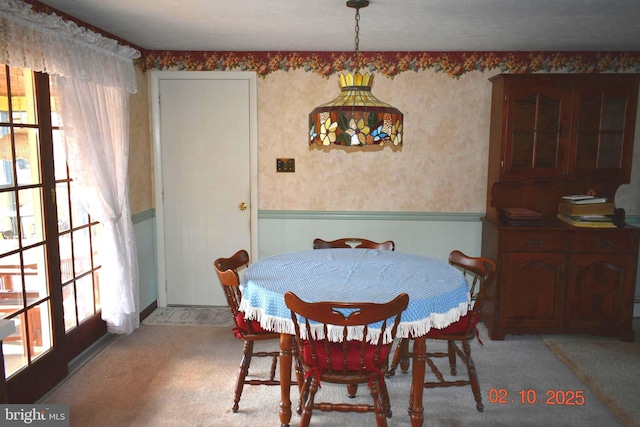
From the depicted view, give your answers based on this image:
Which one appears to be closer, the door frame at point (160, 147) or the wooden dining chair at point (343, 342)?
the wooden dining chair at point (343, 342)

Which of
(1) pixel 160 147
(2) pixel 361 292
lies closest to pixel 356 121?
(2) pixel 361 292

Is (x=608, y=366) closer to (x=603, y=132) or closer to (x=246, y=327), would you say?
(x=603, y=132)

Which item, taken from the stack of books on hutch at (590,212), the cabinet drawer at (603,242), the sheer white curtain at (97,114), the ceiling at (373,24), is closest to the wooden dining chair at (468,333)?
the cabinet drawer at (603,242)

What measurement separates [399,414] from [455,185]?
2126mm

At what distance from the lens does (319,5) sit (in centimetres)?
274

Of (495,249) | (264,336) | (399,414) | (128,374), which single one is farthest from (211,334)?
(495,249)

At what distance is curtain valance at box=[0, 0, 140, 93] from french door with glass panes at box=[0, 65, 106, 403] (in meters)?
0.16

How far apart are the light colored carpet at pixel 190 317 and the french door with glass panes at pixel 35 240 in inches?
35.0

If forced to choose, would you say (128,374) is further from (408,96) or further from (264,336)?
(408,96)

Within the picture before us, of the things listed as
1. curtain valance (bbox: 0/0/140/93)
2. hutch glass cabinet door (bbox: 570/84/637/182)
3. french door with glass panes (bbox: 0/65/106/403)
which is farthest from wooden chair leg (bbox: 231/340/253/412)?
hutch glass cabinet door (bbox: 570/84/637/182)

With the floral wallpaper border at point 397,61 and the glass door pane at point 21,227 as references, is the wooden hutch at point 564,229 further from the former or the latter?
the glass door pane at point 21,227

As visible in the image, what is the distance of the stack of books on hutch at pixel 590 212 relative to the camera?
12.0 feet

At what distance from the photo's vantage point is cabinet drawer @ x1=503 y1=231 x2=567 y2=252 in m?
3.63

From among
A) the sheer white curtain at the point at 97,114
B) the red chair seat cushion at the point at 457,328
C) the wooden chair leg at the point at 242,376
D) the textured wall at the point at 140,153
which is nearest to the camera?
the sheer white curtain at the point at 97,114
